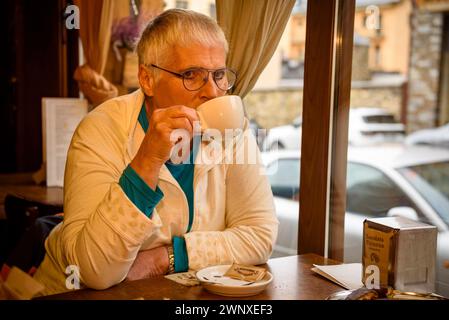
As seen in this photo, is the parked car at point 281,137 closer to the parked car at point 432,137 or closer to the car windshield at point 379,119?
the car windshield at point 379,119

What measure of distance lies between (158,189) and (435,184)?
1.24 metres

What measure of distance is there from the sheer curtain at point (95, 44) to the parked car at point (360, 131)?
970mm

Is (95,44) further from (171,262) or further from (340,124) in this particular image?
(171,262)

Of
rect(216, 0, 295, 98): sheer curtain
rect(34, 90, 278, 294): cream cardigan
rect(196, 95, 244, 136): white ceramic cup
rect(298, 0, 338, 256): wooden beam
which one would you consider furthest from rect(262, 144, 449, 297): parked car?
rect(196, 95, 244, 136): white ceramic cup

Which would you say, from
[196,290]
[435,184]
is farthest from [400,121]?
[196,290]

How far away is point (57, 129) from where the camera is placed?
8.73ft

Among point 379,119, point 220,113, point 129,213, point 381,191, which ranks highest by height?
point 220,113

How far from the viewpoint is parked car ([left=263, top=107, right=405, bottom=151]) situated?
6.31 ft

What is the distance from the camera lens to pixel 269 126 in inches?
105

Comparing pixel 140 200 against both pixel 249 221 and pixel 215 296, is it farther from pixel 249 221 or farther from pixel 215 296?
pixel 249 221

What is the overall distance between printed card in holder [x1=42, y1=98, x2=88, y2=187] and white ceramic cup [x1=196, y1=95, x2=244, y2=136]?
1.72 m

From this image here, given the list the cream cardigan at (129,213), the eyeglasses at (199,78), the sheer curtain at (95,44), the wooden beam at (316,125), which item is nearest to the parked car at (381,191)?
the wooden beam at (316,125)

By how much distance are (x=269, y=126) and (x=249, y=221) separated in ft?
4.36
